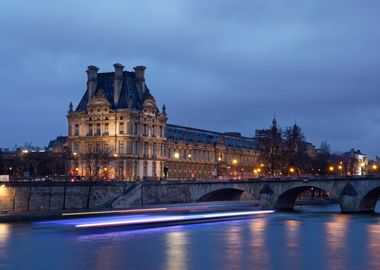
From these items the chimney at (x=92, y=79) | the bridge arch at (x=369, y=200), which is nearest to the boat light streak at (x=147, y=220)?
the bridge arch at (x=369, y=200)

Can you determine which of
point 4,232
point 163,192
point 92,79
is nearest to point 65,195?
point 163,192

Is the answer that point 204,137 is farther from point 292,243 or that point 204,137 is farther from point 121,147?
point 292,243

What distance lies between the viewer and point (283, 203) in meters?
106

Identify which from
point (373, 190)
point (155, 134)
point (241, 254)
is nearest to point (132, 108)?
point (155, 134)

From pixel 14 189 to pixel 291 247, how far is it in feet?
145

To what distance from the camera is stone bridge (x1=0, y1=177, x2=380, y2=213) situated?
89.1 metres

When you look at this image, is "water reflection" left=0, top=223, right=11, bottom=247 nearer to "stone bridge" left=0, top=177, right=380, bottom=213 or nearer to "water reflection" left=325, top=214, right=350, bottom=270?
"stone bridge" left=0, top=177, right=380, bottom=213

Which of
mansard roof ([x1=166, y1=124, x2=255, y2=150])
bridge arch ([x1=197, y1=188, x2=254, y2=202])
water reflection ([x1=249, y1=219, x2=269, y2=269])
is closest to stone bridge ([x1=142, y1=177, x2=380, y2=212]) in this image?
bridge arch ([x1=197, y1=188, x2=254, y2=202])

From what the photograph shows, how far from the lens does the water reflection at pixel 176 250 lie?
45.9m

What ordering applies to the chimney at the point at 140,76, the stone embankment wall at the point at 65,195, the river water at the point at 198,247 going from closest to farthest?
the river water at the point at 198,247, the stone embankment wall at the point at 65,195, the chimney at the point at 140,76

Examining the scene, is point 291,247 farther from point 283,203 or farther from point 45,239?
point 283,203

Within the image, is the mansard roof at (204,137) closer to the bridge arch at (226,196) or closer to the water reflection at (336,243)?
the bridge arch at (226,196)

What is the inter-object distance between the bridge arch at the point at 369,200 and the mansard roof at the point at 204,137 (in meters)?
58.1

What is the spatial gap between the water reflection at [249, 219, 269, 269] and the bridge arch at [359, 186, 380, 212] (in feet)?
67.0
